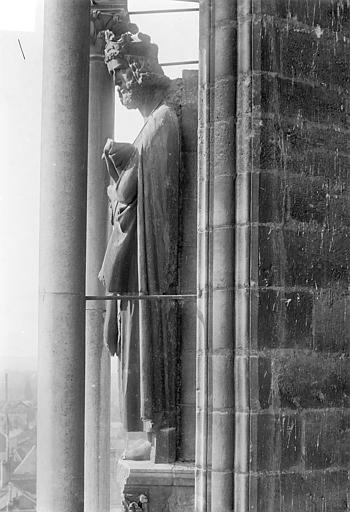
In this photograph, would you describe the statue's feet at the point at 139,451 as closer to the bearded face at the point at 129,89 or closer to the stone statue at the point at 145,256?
the stone statue at the point at 145,256

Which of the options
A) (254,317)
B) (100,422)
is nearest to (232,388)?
(254,317)

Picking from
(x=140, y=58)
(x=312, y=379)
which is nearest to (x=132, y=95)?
(x=140, y=58)

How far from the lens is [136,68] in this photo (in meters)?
5.55

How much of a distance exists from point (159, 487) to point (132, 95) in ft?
5.78

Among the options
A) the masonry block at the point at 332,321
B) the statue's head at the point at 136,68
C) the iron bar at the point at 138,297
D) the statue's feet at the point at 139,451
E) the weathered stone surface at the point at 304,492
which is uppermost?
the statue's head at the point at 136,68

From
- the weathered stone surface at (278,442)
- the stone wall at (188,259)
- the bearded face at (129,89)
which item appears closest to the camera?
the weathered stone surface at (278,442)

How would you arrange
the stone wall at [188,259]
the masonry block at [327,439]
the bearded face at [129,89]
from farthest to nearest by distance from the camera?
the bearded face at [129,89], the stone wall at [188,259], the masonry block at [327,439]

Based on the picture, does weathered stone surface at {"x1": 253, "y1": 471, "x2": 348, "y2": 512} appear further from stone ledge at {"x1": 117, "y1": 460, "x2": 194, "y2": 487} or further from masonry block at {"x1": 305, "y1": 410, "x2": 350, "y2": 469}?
stone ledge at {"x1": 117, "y1": 460, "x2": 194, "y2": 487}

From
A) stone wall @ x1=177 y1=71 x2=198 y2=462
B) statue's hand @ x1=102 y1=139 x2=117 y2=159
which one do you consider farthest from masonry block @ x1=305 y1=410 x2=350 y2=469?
statue's hand @ x1=102 y1=139 x2=117 y2=159

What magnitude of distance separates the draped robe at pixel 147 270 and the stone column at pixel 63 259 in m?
0.17

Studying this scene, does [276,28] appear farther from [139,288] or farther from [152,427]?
[152,427]

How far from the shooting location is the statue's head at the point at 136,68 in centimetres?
555

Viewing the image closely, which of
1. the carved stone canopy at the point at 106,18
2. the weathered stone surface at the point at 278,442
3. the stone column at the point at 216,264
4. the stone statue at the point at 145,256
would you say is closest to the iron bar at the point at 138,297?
the stone statue at the point at 145,256

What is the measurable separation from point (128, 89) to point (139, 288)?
910 millimetres
